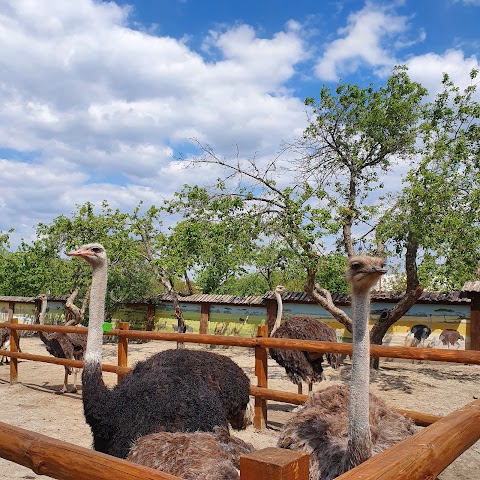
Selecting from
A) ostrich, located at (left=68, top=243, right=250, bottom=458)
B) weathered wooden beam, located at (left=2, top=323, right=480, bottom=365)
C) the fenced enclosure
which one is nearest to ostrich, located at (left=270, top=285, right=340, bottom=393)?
the fenced enclosure

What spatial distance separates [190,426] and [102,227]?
14.1m

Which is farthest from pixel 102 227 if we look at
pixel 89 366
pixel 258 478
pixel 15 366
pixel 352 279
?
pixel 258 478

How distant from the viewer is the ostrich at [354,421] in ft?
7.85

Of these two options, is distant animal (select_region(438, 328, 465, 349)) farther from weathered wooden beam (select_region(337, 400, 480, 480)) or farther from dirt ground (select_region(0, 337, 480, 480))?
weathered wooden beam (select_region(337, 400, 480, 480))

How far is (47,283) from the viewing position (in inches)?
751

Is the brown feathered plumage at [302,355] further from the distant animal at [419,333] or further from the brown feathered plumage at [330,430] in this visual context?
the distant animal at [419,333]

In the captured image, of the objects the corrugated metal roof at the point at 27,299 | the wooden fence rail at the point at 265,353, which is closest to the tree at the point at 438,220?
the wooden fence rail at the point at 265,353

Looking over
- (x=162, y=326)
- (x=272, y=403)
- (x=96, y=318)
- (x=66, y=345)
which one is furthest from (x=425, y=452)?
(x=162, y=326)

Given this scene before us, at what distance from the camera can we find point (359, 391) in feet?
8.03

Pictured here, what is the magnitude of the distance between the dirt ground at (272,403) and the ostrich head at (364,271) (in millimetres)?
2709

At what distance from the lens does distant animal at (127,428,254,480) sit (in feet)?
6.88

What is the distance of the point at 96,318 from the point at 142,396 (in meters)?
0.76

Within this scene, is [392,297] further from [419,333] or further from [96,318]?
[96,318]

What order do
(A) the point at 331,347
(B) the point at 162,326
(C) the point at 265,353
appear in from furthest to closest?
1. (B) the point at 162,326
2. (C) the point at 265,353
3. (A) the point at 331,347
